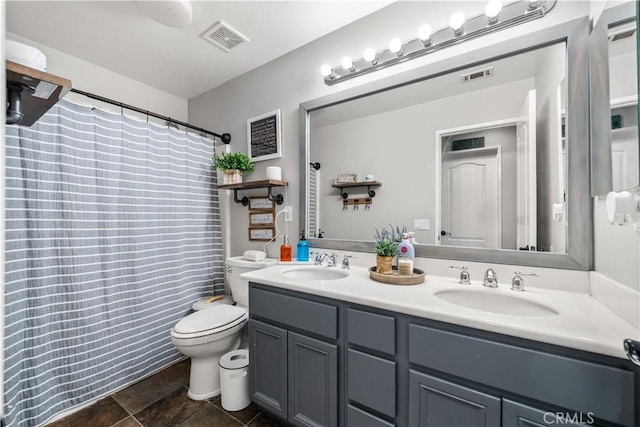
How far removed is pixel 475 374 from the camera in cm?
85

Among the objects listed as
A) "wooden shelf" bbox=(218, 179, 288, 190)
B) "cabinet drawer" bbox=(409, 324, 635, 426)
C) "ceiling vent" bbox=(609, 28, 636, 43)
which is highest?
"ceiling vent" bbox=(609, 28, 636, 43)

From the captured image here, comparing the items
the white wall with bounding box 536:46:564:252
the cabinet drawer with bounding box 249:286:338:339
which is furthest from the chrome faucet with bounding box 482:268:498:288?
the cabinet drawer with bounding box 249:286:338:339

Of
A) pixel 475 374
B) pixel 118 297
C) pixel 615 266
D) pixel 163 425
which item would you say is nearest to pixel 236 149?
pixel 118 297

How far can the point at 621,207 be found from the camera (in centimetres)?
75

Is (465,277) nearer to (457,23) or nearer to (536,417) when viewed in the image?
(536,417)

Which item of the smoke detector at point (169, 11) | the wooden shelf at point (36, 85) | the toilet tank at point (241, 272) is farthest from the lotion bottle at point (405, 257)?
the smoke detector at point (169, 11)

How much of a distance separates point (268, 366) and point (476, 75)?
1861 millimetres

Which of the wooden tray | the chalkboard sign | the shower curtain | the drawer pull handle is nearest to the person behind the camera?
the drawer pull handle

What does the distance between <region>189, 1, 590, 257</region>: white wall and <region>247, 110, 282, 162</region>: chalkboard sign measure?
0.18 feet

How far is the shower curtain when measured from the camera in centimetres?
138

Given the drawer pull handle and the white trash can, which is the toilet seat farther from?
the drawer pull handle

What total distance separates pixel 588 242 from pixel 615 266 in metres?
0.18

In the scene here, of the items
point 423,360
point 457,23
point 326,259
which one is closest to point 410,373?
point 423,360

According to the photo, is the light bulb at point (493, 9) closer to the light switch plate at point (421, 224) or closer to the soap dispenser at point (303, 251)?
the light switch plate at point (421, 224)
